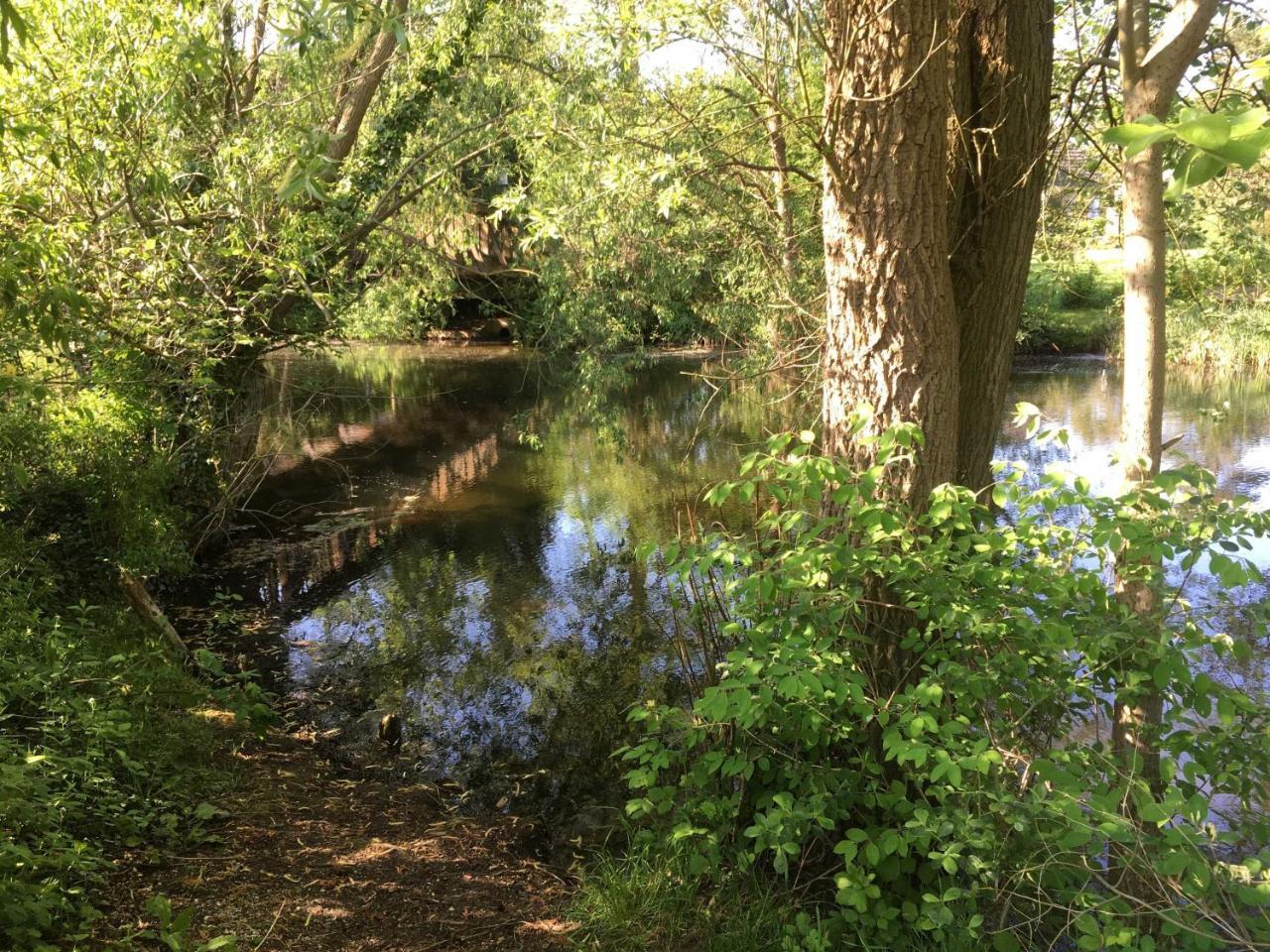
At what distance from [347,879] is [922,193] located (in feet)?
12.7

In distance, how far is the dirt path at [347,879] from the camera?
11.0 feet

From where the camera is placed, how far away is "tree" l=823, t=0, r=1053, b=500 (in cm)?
340

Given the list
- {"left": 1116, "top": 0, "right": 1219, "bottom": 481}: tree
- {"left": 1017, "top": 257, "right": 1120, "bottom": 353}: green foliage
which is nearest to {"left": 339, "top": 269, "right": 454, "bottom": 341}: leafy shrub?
{"left": 1116, "top": 0, "right": 1219, "bottom": 481}: tree

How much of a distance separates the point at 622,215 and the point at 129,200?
163 inches

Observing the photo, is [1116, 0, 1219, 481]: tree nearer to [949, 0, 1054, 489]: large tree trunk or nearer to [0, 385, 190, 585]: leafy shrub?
[949, 0, 1054, 489]: large tree trunk

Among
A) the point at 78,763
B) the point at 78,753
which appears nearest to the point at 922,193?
the point at 78,763

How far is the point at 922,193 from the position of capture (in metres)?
3.46

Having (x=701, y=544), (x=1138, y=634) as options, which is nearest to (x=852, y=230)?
(x=701, y=544)

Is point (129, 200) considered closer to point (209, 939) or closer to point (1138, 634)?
point (209, 939)

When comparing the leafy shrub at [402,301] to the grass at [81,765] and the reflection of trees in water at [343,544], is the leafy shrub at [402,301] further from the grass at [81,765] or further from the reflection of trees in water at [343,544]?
the grass at [81,765]

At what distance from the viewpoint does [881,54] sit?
3361 millimetres

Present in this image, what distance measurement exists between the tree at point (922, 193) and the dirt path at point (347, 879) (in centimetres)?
255

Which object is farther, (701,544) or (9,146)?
(9,146)

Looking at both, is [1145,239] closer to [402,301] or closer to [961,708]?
[961,708]
